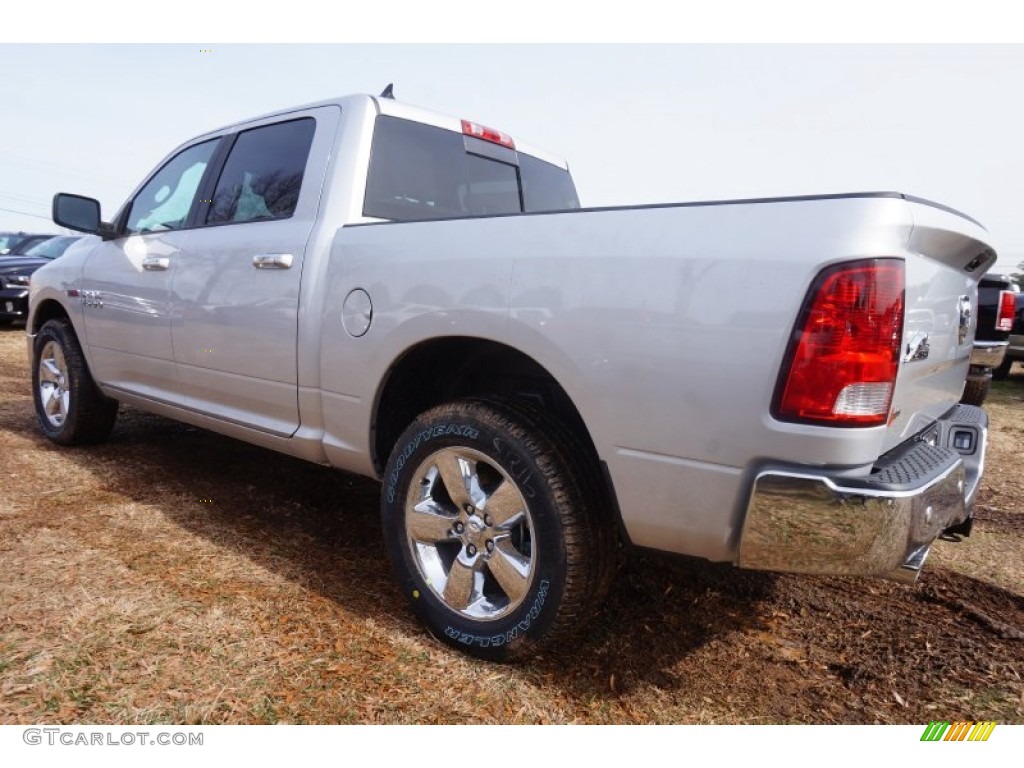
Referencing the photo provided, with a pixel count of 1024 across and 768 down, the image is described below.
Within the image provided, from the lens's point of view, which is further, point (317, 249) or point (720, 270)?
A: point (317, 249)

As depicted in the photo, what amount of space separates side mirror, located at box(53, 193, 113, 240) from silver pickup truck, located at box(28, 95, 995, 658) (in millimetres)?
795

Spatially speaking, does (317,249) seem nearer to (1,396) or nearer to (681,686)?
(681,686)

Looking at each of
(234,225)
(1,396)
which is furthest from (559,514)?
(1,396)

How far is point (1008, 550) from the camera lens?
3371mm

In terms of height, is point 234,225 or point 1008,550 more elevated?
point 234,225

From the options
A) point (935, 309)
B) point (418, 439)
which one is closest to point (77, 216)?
point (418, 439)

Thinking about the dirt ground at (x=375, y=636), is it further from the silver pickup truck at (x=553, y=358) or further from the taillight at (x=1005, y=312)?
the taillight at (x=1005, y=312)

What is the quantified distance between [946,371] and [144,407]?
3797 millimetres

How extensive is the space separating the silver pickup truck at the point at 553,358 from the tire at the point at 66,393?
3.79 ft

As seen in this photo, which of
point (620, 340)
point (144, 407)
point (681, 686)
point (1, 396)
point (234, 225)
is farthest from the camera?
point (1, 396)

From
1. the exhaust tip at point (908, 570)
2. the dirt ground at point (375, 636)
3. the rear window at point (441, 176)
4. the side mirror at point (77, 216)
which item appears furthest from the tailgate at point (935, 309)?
the side mirror at point (77, 216)
